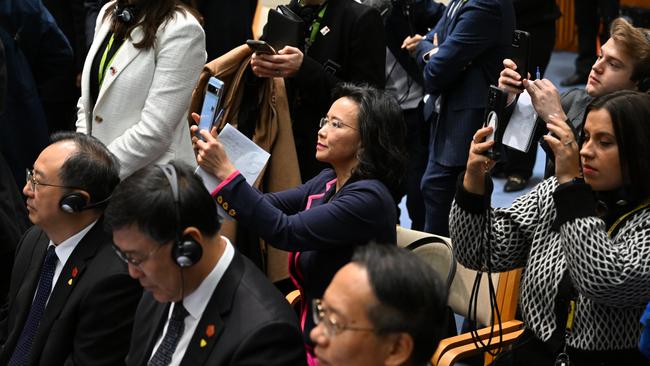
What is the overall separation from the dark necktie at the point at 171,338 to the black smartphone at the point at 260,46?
4.49ft

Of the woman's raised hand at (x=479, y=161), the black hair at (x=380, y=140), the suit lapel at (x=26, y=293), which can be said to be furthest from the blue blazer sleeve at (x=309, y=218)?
the suit lapel at (x=26, y=293)

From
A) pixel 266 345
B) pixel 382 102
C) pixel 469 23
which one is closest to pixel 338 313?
pixel 266 345

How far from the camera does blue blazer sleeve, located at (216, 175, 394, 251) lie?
3.20 m

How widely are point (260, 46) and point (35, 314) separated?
1.28 meters

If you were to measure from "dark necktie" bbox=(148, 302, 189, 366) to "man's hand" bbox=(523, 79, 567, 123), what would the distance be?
3.95 ft

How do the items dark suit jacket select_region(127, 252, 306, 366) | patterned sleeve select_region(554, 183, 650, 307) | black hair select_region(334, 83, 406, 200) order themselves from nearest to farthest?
dark suit jacket select_region(127, 252, 306, 366)
patterned sleeve select_region(554, 183, 650, 307)
black hair select_region(334, 83, 406, 200)

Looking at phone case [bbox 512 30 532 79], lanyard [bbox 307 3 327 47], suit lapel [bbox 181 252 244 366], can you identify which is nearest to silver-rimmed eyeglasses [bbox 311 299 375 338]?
suit lapel [bbox 181 252 244 366]

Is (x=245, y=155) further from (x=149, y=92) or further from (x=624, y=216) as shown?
(x=624, y=216)

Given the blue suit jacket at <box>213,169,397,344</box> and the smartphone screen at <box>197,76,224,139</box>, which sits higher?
the smartphone screen at <box>197,76,224,139</box>

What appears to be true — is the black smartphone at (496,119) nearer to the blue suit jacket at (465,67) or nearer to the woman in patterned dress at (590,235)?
the woman in patterned dress at (590,235)

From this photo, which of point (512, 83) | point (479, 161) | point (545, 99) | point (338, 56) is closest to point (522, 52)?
point (512, 83)

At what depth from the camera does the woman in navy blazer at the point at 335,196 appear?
321 centimetres

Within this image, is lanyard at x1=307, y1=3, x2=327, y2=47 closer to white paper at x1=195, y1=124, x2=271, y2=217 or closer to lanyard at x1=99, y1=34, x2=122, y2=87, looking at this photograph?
lanyard at x1=99, y1=34, x2=122, y2=87

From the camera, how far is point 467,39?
14.0ft
